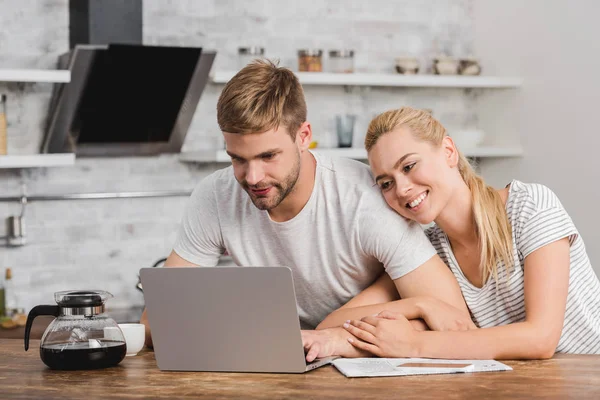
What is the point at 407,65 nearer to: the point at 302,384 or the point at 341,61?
the point at 341,61

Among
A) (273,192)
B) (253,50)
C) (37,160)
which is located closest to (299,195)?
(273,192)

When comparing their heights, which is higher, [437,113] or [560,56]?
[560,56]

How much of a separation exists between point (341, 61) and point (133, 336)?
274cm

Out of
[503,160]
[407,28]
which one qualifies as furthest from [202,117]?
[503,160]

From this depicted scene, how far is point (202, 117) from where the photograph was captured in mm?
4551

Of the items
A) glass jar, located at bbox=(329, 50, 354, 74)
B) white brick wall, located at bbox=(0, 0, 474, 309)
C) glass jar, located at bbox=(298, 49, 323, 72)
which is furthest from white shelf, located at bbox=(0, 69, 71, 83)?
glass jar, located at bbox=(329, 50, 354, 74)

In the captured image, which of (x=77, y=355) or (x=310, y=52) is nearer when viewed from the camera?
(x=77, y=355)

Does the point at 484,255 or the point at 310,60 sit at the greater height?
the point at 310,60

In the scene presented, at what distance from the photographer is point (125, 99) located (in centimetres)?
416

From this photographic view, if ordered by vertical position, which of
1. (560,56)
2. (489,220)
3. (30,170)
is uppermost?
(560,56)

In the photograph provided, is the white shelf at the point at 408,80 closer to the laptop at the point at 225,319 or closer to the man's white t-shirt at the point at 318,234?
the man's white t-shirt at the point at 318,234

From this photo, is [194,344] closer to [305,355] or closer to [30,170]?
[305,355]

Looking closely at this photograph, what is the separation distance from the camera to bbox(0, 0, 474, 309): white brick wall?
424 cm

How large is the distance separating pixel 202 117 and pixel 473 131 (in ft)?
4.92
